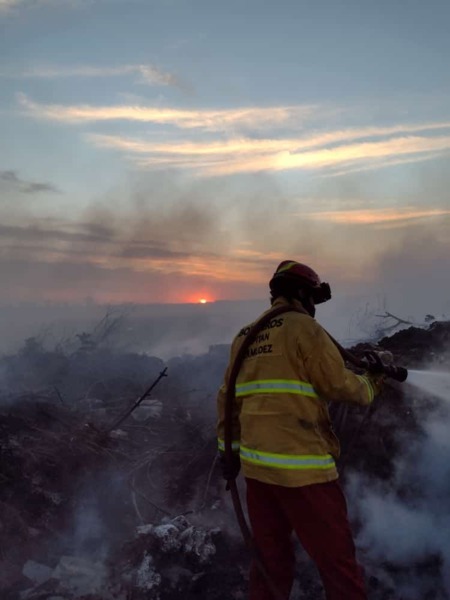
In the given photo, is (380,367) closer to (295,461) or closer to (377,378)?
(377,378)

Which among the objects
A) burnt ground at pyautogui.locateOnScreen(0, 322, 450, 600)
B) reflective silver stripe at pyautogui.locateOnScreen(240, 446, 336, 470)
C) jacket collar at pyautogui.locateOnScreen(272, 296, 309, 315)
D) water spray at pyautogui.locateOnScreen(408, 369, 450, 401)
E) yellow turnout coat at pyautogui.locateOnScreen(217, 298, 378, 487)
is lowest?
burnt ground at pyautogui.locateOnScreen(0, 322, 450, 600)

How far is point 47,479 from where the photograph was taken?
21.2 feet

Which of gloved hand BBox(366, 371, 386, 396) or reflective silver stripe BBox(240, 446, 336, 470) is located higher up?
gloved hand BBox(366, 371, 386, 396)

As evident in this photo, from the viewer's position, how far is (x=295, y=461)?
9.23ft

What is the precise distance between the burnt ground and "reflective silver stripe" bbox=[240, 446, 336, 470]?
6.07 ft

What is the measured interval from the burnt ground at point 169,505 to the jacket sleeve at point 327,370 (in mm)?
2111

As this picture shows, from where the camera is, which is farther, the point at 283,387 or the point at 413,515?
the point at 413,515

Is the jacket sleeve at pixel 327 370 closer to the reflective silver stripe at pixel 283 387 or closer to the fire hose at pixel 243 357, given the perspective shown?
the reflective silver stripe at pixel 283 387

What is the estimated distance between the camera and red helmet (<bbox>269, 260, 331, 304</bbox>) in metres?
3.16

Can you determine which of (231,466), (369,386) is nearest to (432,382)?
(369,386)

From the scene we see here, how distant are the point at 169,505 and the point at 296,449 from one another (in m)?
3.85

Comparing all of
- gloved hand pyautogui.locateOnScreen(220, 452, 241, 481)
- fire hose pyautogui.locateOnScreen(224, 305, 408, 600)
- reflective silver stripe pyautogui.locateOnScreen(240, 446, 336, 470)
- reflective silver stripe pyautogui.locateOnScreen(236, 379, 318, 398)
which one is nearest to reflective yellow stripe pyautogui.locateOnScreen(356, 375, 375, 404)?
fire hose pyautogui.locateOnScreen(224, 305, 408, 600)

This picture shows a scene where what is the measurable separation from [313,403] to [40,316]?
5555cm

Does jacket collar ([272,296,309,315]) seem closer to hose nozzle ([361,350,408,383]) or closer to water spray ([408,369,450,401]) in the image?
hose nozzle ([361,350,408,383])
